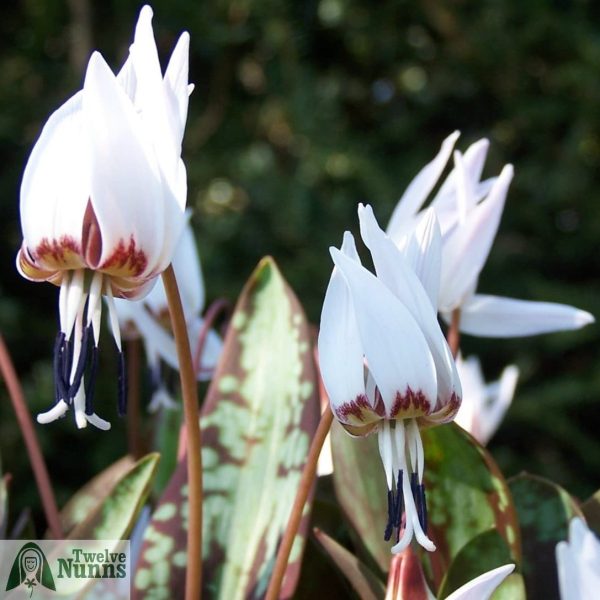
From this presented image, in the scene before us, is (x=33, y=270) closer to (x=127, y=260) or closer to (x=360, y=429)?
(x=127, y=260)

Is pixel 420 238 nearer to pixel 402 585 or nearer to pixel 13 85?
pixel 402 585

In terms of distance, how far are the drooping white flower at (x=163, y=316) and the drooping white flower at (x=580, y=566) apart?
0.50 m

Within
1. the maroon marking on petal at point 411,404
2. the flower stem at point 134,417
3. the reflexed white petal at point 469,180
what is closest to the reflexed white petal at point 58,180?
the maroon marking on petal at point 411,404

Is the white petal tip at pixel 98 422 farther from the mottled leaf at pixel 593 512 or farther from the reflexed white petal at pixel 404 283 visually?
the mottled leaf at pixel 593 512

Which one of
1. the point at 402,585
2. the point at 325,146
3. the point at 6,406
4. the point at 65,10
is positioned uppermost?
the point at 65,10

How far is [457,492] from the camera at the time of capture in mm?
666

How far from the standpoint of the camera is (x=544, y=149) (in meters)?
2.92

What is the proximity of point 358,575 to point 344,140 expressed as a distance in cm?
210

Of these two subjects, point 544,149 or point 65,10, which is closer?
point 65,10

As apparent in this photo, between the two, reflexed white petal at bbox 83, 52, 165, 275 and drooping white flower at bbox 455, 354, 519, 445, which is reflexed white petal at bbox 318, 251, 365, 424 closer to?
reflexed white petal at bbox 83, 52, 165, 275

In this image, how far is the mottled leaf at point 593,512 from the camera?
2.12ft

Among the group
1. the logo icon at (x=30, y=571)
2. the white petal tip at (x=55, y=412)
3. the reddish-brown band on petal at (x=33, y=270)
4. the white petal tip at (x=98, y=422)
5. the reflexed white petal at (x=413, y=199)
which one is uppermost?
the reflexed white petal at (x=413, y=199)

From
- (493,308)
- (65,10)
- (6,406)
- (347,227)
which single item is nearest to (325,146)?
(347,227)

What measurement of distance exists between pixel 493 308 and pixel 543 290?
180 cm
